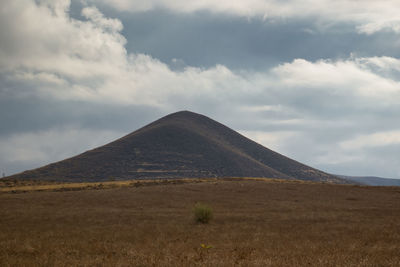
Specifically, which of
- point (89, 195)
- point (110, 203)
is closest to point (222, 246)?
point (110, 203)

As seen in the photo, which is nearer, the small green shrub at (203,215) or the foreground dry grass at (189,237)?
the foreground dry grass at (189,237)

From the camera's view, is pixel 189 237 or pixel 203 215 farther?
pixel 203 215

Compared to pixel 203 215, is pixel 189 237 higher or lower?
lower

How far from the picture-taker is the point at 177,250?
53.0 feet

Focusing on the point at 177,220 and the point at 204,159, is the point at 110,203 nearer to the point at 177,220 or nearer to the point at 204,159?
the point at 177,220

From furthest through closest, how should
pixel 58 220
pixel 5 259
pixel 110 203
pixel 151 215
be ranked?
pixel 110 203 → pixel 151 215 → pixel 58 220 → pixel 5 259

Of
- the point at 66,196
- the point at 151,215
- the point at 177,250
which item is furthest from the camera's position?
the point at 66,196

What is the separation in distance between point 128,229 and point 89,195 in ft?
95.1

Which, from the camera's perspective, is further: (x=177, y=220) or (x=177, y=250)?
(x=177, y=220)

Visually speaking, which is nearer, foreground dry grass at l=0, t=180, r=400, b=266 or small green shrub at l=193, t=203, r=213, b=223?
foreground dry grass at l=0, t=180, r=400, b=266

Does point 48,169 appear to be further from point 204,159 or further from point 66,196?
point 66,196

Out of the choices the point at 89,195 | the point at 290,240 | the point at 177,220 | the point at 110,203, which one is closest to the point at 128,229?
the point at 177,220

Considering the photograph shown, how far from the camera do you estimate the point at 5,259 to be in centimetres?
1398

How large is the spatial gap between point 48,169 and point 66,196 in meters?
132
